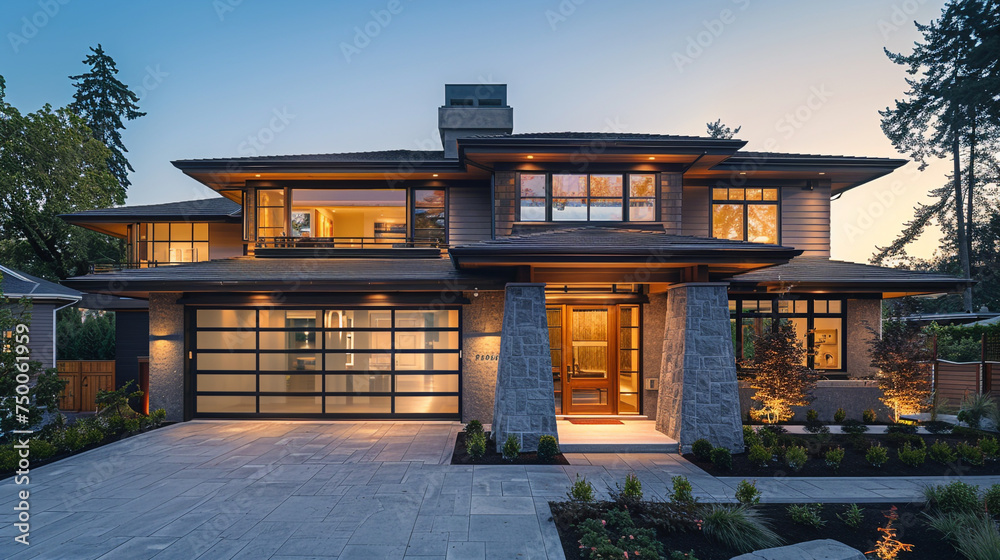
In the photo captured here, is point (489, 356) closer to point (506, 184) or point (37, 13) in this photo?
point (506, 184)

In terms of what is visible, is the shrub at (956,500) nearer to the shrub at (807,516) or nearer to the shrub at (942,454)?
the shrub at (807,516)

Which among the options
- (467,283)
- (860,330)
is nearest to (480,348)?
(467,283)

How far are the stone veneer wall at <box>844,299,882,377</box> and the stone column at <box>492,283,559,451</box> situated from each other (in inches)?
319

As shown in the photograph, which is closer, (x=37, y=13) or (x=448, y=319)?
(x=448, y=319)

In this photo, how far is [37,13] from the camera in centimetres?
1171

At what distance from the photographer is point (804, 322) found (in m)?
10.8

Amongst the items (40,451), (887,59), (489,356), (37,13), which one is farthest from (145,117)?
(887,59)

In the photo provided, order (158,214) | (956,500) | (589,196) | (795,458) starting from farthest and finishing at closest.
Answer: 1. (158,214)
2. (589,196)
3. (795,458)
4. (956,500)

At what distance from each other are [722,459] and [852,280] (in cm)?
608

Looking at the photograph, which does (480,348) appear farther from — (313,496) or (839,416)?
(839,416)

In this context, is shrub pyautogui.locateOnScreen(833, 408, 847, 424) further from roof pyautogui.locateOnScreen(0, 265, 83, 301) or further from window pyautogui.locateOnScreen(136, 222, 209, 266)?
roof pyautogui.locateOnScreen(0, 265, 83, 301)

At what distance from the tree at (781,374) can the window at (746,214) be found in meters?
3.18

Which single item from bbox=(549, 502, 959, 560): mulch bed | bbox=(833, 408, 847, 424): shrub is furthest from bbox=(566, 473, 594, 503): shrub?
bbox=(833, 408, 847, 424): shrub

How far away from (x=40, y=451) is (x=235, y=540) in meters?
5.49
